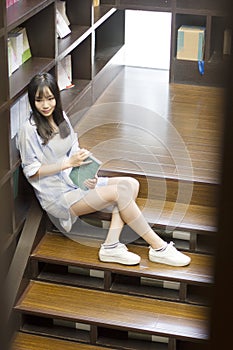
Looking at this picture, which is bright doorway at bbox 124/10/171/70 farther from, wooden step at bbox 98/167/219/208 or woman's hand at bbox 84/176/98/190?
woman's hand at bbox 84/176/98/190

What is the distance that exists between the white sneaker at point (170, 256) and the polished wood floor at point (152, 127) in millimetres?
331

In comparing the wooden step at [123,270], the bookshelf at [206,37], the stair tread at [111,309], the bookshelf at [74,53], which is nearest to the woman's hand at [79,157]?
the bookshelf at [74,53]

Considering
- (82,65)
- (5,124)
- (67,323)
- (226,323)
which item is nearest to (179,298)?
(67,323)

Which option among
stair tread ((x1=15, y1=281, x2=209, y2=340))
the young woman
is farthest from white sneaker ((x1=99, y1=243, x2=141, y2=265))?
stair tread ((x1=15, y1=281, x2=209, y2=340))

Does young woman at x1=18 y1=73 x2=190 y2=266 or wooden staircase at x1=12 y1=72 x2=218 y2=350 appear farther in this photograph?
wooden staircase at x1=12 y1=72 x2=218 y2=350

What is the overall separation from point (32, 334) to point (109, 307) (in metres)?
0.37

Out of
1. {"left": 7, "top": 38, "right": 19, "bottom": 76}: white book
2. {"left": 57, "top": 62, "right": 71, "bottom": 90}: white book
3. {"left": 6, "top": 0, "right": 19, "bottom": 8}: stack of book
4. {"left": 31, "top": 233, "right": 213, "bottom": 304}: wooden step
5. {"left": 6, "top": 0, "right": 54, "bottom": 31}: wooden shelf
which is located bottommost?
{"left": 31, "top": 233, "right": 213, "bottom": 304}: wooden step

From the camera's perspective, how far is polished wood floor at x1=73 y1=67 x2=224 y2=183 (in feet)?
11.5

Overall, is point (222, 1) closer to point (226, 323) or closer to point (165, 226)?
point (226, 323)

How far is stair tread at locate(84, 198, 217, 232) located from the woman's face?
577mm

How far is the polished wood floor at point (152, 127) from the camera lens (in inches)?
138

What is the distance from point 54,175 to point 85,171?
0.13 m

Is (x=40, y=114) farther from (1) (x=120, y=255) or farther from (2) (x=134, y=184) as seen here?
(1) (x=120, y=255)

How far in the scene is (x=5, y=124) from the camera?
2.90 metres
